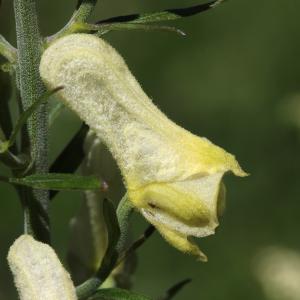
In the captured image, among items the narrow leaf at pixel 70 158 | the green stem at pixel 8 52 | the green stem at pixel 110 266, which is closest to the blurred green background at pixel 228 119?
the narrow leaf at pixel 70 158

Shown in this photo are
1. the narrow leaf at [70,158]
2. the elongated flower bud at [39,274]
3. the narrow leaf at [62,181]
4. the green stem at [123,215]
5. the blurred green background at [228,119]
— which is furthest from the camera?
the blurred green background at [228,119]

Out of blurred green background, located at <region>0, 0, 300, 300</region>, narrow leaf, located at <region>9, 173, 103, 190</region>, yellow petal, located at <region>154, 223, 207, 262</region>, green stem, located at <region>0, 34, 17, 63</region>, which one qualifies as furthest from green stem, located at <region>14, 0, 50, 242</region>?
blurred green background, located at <region>0, 0, 300, 300</region>

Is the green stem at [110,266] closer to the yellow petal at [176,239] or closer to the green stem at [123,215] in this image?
the green stem at [123,215]

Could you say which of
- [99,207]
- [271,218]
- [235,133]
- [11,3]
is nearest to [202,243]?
[271,218]

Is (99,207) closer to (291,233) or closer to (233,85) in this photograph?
(291,233)

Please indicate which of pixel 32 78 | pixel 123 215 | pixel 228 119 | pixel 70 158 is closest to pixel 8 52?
pixel 32 78

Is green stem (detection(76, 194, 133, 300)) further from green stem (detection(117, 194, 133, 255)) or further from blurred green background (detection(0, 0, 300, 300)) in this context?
blurred green background (detection(0, 0, 300, 300))
